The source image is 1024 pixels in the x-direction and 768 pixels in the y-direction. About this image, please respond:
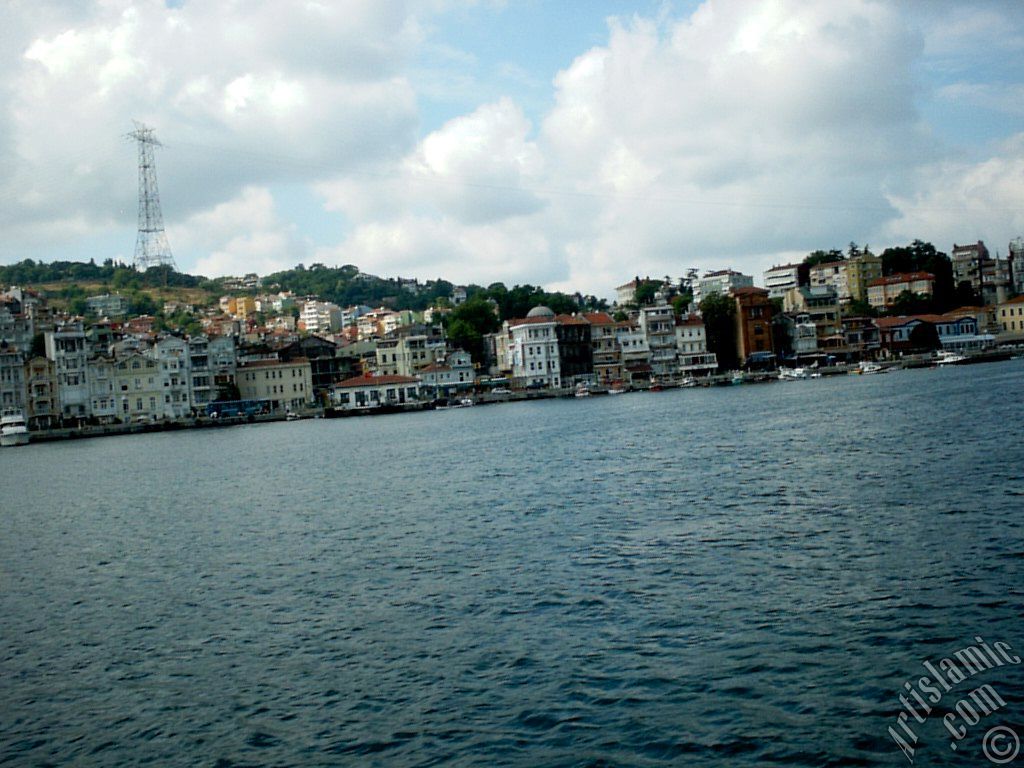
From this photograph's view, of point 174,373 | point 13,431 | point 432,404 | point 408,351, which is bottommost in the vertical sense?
point 432,404

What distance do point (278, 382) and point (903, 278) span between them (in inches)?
3052

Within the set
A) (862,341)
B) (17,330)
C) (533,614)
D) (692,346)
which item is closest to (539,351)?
(692,346)

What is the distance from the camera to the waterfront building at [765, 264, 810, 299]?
139m

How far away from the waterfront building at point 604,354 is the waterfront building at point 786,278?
4081cm

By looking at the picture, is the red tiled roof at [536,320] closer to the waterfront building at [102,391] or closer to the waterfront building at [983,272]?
the waterfront building at [102,391]

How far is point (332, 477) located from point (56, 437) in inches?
2286

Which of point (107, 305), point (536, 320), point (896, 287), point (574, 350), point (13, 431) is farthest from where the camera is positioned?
A: point (107, 305)

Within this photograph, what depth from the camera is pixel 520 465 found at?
36875mm

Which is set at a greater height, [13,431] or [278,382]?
Answer: [278,382]

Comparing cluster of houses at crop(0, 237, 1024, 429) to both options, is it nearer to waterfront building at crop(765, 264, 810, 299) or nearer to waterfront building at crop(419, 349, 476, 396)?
waterfront building at crop(419, 349, 476, 396)

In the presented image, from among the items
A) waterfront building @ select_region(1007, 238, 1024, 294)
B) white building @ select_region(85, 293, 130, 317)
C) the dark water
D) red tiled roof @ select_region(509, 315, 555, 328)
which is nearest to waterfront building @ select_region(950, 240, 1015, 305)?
waterfront building @ select_region(1007, 238, 1024, 294)

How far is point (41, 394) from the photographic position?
91.6 metres

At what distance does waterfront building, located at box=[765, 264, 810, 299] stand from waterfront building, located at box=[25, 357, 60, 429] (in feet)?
304

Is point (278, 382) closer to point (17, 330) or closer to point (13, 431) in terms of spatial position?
point (13, 431)
